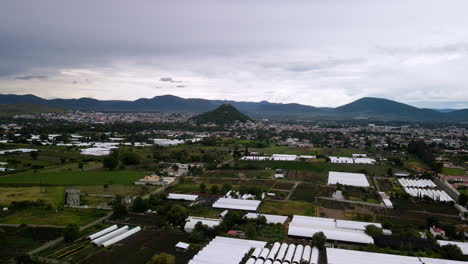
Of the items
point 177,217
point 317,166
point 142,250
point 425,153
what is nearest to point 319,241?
point 177,217

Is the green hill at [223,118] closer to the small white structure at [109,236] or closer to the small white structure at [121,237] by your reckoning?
the small white structure at [121,237]

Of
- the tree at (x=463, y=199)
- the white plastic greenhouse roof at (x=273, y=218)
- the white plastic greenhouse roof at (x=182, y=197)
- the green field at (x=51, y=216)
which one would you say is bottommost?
the green field at (x=51, y=216)

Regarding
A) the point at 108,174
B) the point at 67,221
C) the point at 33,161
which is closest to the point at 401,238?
the point at 67,221

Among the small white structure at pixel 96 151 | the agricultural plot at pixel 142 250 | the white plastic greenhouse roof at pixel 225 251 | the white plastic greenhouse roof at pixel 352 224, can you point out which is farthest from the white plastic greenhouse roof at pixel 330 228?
the small white structure at pixel 96 151

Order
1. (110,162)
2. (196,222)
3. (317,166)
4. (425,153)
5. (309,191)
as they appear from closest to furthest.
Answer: (196,222), (309,191), (110,162), (317,166), (425,153)

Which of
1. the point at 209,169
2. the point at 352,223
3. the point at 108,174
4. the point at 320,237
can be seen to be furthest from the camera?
the point at 209,169

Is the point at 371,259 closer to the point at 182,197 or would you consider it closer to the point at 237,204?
the point at 237,204

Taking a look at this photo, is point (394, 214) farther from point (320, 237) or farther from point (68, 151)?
point (68, 151)
